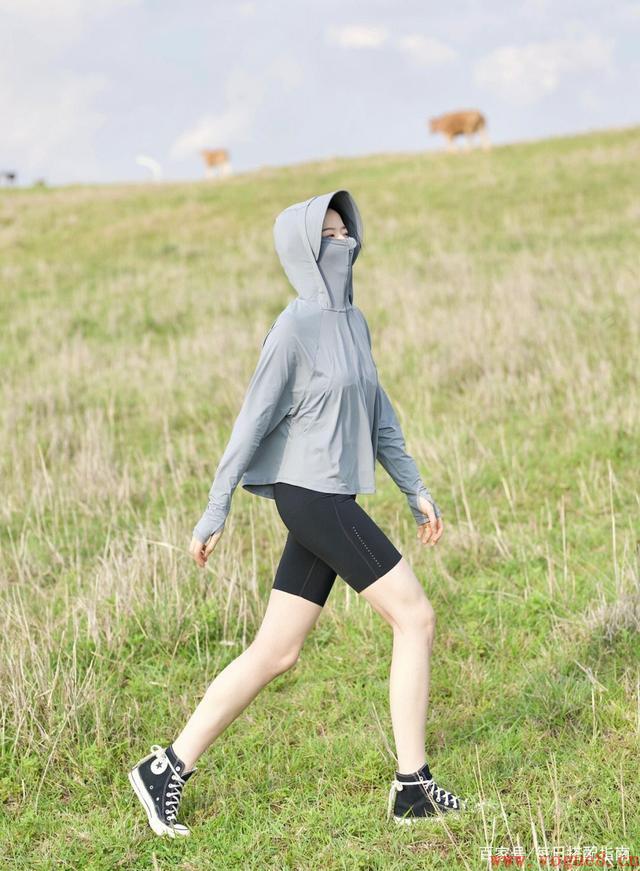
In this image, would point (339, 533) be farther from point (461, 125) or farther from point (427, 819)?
point (461, 125)

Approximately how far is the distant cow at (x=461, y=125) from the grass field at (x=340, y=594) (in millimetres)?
20710

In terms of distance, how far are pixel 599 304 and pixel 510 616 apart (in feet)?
23.6

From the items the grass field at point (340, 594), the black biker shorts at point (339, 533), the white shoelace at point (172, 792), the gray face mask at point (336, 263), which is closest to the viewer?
the black biker shorts at point (339, 533)

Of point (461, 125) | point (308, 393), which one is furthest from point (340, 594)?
point (461, 125)

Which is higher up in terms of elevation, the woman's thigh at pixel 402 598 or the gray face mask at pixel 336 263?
the gray face mask at pixel 336 263

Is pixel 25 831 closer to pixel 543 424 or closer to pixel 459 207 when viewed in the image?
pixel 543 424

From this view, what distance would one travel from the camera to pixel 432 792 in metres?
3.30

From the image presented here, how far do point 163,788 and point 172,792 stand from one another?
0.04m

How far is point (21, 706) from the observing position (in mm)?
4008

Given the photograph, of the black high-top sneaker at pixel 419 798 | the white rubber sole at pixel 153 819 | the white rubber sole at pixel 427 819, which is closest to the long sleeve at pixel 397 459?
the black high-top sneaker at pixel 419 798

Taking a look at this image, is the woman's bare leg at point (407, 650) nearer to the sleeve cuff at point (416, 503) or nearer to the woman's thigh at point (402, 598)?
the woman's thigh at point (402, 598)

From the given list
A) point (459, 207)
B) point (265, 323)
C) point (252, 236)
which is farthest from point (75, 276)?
point (459, 207)

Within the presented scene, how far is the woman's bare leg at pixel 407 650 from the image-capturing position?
10.4 feet

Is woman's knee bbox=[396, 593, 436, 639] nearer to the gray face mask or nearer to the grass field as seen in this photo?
the grass field
